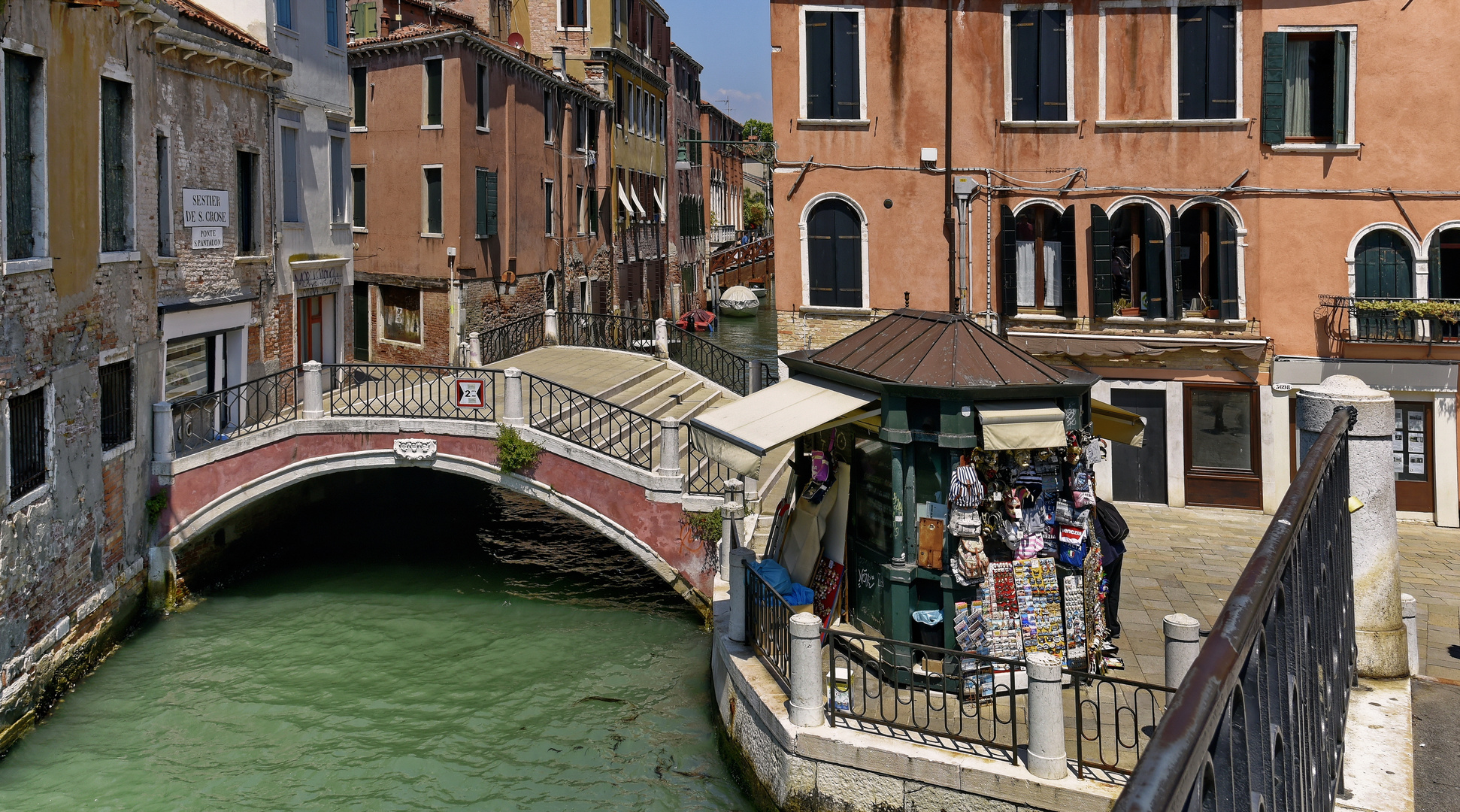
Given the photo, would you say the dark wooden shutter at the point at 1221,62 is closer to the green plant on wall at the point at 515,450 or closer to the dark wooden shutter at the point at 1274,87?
the dark wooden shutter at the point at 1274,87

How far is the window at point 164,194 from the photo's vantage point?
1517cm

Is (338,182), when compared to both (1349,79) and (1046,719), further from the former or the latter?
(1046,719)

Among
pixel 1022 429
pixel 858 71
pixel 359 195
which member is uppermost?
pixel 858 71

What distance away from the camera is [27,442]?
11719mm

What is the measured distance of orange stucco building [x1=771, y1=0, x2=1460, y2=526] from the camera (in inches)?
645

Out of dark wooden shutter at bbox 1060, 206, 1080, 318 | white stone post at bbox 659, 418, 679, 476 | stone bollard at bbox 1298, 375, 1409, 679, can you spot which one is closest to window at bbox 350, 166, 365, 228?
white stone post at bbox 659, 418, 679, 476

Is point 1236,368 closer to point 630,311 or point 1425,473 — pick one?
point 1425,473

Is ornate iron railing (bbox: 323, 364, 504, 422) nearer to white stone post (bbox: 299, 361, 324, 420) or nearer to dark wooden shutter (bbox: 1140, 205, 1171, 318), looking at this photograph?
white stone post (bbox: 299, 361, 324, 420)

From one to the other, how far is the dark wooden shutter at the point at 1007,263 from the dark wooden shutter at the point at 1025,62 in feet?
4.84

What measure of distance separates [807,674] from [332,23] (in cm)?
1605

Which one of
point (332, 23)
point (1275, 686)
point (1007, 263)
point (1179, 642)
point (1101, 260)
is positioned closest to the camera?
point (1275, 686)

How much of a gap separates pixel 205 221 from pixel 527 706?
27.4 feet

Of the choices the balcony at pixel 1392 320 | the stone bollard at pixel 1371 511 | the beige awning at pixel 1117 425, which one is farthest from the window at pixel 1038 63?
the stone bollard at pixel 1371 511

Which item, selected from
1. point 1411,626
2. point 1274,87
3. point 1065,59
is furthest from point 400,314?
point 1411,626
